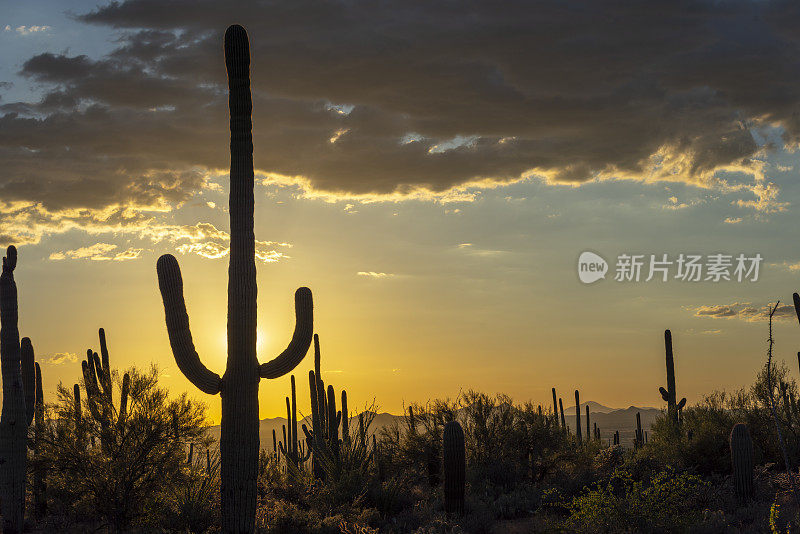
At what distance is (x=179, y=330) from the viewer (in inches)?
563

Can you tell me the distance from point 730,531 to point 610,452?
995 centimetres

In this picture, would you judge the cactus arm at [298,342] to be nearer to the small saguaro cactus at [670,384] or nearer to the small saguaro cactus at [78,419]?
the small saguaro cactus at [78,419]

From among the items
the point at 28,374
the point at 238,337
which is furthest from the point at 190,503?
the point at 28,374

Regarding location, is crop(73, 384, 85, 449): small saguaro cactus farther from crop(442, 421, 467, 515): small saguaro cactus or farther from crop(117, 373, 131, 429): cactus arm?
crop(442, 421, 467, 515): small saguaro cactus

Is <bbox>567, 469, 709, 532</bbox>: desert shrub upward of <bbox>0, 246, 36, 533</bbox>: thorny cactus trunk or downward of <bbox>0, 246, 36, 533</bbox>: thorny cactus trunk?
downward

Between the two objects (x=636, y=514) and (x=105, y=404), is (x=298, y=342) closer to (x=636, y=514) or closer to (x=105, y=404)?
(x=636, y=514)

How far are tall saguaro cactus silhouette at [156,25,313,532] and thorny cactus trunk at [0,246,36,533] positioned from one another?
9.39 metres

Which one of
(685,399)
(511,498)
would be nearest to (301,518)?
(511,498)

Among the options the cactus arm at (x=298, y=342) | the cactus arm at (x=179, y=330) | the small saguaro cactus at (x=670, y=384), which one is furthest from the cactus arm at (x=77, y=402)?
the small saguaro cactus at (x=670, y=384)

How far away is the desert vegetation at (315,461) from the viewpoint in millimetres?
13875

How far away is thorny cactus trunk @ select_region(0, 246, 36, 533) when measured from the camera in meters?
20.4

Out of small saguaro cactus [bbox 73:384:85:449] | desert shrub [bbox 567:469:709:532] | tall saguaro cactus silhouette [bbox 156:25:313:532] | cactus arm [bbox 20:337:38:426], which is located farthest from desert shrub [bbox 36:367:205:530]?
desert shrub [bbox 567:469:709:532]

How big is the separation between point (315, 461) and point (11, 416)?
9.75 meters

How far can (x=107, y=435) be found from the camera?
795 inches
